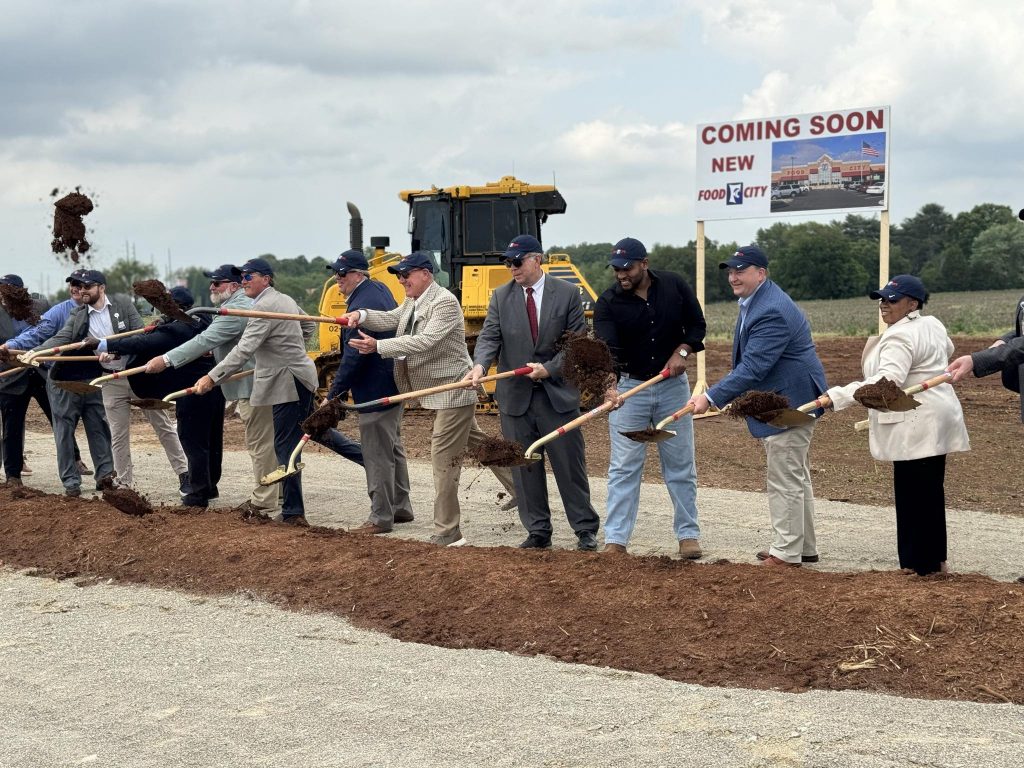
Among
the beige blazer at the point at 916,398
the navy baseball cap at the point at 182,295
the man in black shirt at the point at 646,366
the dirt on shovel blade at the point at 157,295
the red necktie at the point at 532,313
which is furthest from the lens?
the navy baseball cap at the point at 182,295

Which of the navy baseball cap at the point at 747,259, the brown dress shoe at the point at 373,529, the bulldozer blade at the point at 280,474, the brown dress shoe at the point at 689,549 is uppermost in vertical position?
the navy baseball cap at the point at 747,259

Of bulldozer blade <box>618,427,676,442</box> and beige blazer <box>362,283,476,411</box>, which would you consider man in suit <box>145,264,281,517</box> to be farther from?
bulldozer blade <box>618,427,676,442</box>

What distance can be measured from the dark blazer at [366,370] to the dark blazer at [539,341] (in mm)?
1223

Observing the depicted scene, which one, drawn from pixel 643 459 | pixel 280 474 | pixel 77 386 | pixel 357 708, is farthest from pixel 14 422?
pixel 357 708

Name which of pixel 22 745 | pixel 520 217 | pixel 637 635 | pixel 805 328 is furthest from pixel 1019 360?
pixel 520 217

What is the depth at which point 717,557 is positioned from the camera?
28.9ft

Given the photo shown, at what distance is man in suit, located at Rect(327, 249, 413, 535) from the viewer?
9977mm

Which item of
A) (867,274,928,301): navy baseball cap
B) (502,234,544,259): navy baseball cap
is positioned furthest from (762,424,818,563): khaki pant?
(502,234,544,259): navy baseball cap

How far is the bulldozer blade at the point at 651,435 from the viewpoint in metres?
8.23

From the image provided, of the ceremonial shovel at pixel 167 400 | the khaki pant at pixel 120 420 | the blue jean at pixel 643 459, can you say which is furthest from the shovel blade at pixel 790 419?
the khaki pant at pixel 120 420

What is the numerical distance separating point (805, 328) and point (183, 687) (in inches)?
180

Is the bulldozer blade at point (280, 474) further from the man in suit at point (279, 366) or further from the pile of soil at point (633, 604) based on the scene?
the pile of soil at point (633, 604)

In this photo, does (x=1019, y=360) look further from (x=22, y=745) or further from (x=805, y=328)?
(x=22, y=745)

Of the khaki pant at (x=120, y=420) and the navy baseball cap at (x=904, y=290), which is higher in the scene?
the navy baseball cap at (x=904, y=290)
